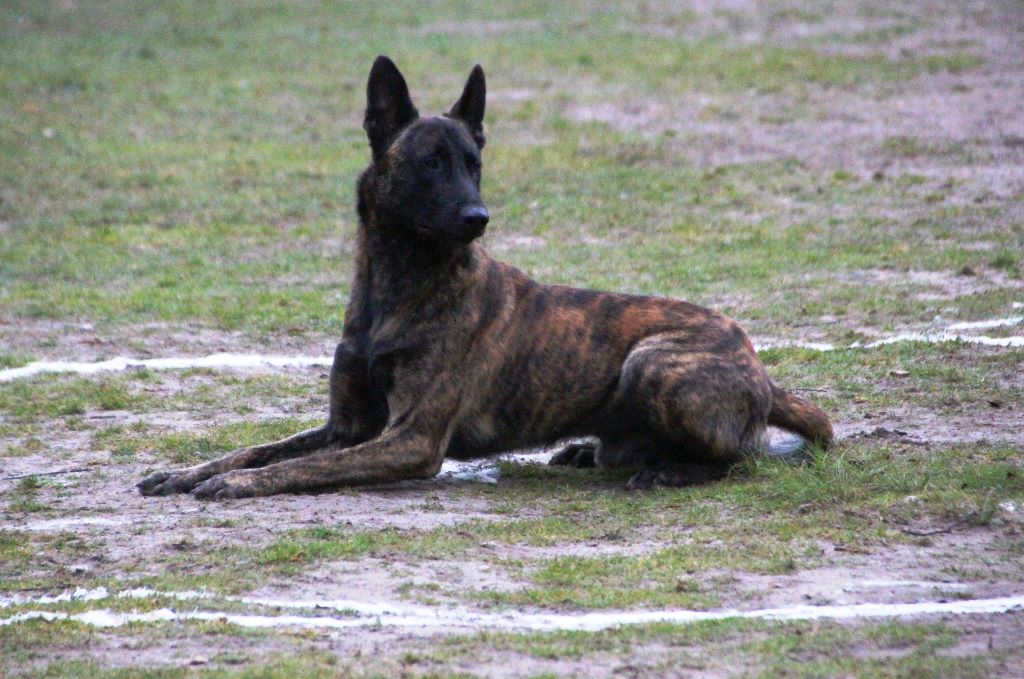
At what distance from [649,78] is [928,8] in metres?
6.08

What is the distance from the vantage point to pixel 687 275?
11.7m

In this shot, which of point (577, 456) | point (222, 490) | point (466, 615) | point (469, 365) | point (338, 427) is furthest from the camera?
point (577, 456)

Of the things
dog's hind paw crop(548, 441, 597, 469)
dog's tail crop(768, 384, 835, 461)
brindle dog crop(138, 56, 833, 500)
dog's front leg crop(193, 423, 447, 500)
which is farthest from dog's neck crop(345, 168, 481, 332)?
dog's tail crop(768, 384, 835, 461)

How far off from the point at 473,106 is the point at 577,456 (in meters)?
1.83

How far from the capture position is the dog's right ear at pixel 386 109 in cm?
734

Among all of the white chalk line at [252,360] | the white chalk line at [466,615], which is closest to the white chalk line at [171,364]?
the white chalk line at [252,360]

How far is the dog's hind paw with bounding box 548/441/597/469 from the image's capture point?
7836 mm

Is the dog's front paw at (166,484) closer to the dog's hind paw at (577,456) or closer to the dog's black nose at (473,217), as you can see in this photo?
the dog's black nose at (473,217)

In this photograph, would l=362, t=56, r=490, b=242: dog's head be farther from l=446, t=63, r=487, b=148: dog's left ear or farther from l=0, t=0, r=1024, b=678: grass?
l=0, t=0, r=1024, b=678: grass

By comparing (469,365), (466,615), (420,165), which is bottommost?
(466,615)

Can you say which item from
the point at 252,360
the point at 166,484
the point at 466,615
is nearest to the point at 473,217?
the point at 166,484

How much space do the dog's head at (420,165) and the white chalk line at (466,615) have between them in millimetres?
2264

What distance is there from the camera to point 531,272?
11953 millimetres

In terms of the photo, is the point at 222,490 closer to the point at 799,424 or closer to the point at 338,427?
the point at 338,427
